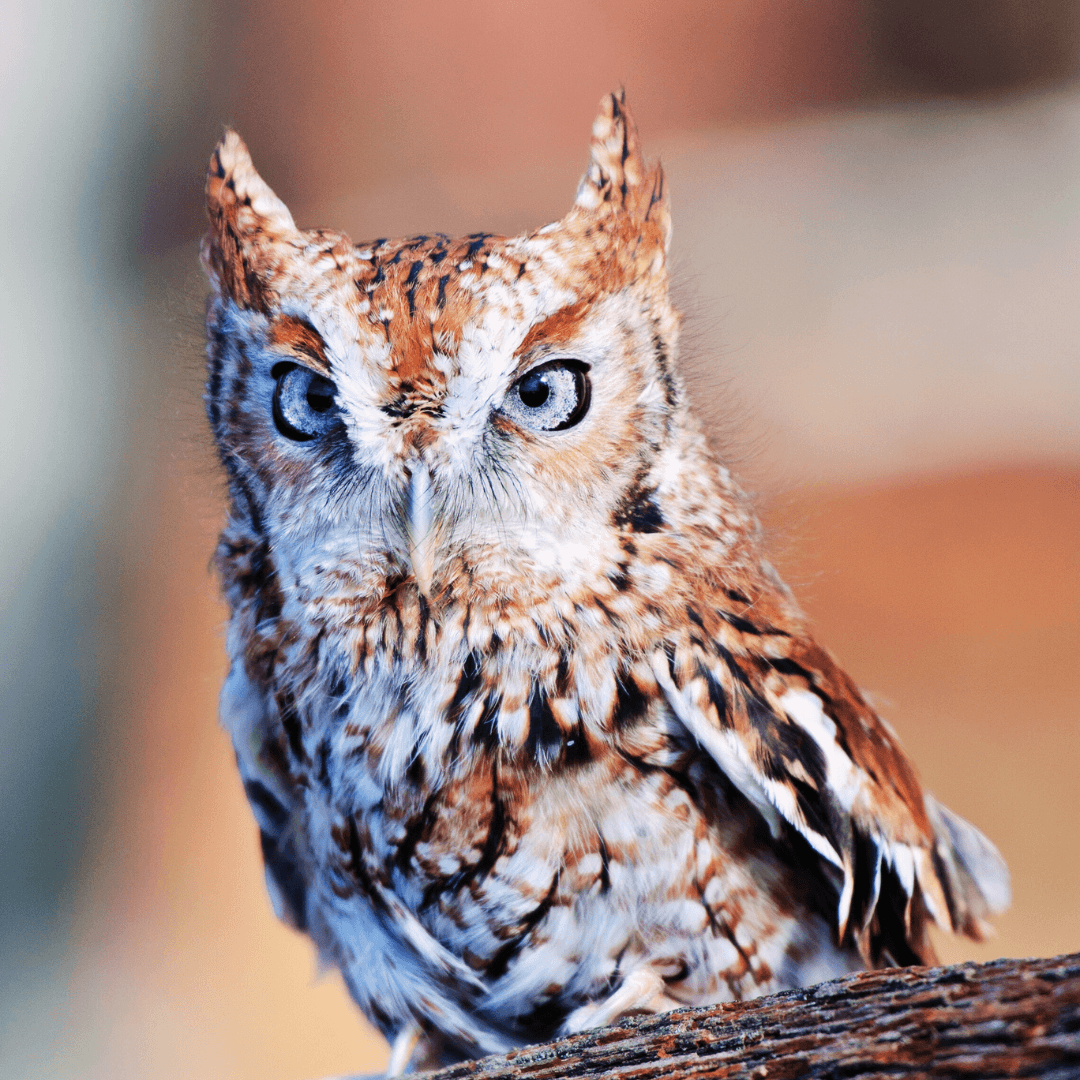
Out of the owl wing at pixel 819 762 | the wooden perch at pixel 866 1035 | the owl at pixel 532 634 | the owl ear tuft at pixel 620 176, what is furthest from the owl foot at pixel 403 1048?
the owl ear tuft at pixel 620 176

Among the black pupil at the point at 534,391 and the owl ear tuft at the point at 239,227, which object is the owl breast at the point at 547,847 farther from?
the owl ear tuft at the point at 239,227

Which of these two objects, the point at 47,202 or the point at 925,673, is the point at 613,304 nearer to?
the point at 925,673

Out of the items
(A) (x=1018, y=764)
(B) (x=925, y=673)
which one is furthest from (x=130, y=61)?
(A) (x=1018, y=764)

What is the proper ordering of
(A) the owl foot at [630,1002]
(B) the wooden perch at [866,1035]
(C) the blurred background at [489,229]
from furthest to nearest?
(C) the blurred background at [489,229] → (A) the owl foot at [630,1002] → (B) the wooden perch at [866,1035]

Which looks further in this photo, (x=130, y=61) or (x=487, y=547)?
(x=130, y=61)

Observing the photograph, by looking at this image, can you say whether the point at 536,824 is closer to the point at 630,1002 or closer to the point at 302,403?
the point at 630,1002

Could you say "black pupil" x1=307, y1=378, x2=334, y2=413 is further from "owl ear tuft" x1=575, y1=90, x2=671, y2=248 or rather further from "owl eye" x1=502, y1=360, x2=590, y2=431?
"owl ear tuft" x1=575, y1=90, x2=671, y2=248
